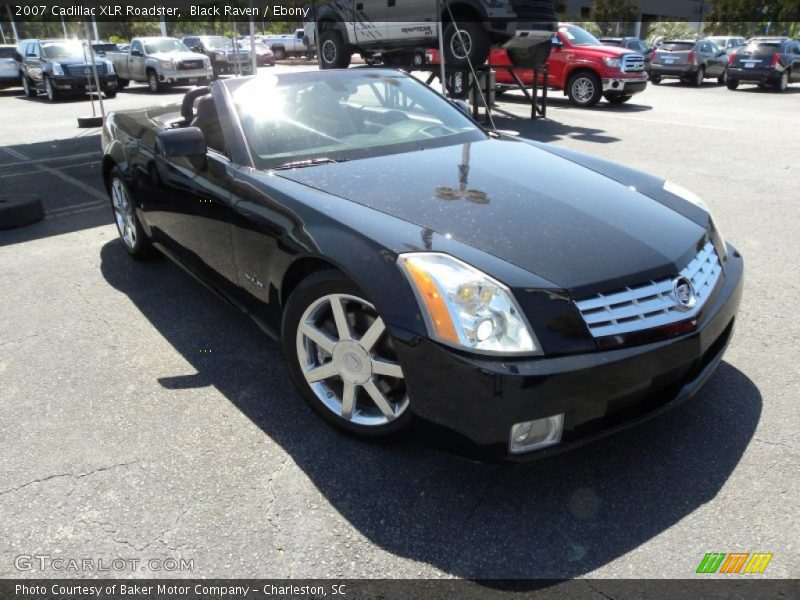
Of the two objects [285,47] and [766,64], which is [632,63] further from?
[285,47]

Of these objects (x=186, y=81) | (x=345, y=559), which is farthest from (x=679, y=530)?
(x=186, y=81)

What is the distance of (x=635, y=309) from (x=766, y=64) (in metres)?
20.8

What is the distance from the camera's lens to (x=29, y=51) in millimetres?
19719

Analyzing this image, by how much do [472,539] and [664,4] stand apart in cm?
6204

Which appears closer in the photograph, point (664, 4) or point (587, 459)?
point (587, 459)

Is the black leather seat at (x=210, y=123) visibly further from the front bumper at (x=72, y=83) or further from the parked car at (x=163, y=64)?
the parked car at (x=163, y=64)

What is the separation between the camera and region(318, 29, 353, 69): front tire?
46.5ft

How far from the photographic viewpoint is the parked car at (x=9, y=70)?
21.2m

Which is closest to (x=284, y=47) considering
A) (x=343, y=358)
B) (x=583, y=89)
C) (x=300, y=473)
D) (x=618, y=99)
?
(x=618, y=99)

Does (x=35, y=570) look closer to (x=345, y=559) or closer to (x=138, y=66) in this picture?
(x=345, y=559)

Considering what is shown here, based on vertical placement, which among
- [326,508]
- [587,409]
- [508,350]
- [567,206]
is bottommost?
[326,508]

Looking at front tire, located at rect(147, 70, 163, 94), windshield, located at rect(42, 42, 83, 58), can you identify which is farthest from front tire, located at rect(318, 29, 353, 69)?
windshield, located at rect(42, 42, 83, 58)

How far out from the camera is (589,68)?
45.3 feet

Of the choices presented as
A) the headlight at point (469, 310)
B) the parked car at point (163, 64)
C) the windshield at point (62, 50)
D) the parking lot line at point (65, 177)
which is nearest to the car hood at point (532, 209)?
the headlight at point (469, 310)
